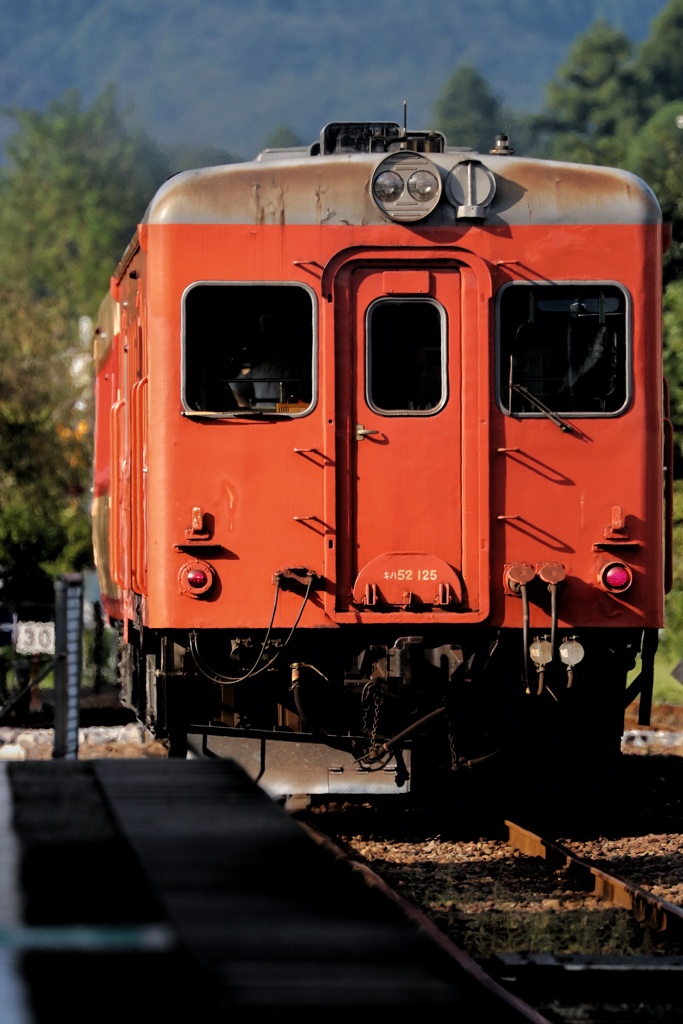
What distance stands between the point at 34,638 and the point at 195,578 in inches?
390

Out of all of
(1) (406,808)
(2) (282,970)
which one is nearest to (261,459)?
(1) (406,808)

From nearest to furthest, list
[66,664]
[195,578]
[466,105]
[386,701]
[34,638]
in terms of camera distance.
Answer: [66,664] < [195,578] < [386,701] < [34,638] < [466,105]

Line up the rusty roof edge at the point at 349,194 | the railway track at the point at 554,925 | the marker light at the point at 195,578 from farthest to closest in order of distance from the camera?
1. the rusty roof edge at the point at 349,194
2. the marker light at the point at 195,578
3. the railway track at the point at 554,925

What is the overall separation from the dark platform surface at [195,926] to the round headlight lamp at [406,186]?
555 cm

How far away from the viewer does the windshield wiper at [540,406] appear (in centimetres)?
945

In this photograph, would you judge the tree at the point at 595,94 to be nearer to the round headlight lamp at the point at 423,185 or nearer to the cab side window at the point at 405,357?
the round headlight lamp at the point at 423,185

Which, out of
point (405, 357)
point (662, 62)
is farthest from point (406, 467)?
point (662, 62)

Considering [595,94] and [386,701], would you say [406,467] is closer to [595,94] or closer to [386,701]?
[386,701]

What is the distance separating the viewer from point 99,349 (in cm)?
1473

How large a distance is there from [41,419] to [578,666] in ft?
78.1

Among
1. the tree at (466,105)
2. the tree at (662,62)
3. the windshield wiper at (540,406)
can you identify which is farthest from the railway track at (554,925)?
the tree at (466,105)

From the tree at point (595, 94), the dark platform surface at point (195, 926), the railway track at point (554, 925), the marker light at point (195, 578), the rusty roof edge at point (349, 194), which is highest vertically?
the tree at point (595, 94)

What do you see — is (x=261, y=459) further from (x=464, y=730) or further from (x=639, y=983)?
(x=639, y=983)

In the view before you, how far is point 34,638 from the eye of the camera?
18812 millimetres
